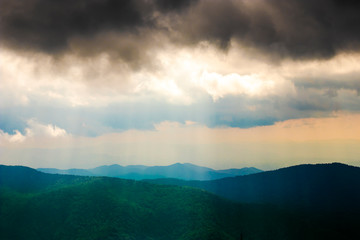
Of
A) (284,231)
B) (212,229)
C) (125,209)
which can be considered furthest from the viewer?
(125,209)

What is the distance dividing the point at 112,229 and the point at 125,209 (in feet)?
81.8

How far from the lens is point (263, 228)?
599 feet

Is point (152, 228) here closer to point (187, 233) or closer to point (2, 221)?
point (187, 233)

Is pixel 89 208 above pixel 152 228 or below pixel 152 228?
above

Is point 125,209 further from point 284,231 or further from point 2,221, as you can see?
point 284,231

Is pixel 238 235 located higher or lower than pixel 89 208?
lower

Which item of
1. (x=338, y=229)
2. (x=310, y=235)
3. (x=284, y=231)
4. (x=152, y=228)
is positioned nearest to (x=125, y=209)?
(x=152, y=228)

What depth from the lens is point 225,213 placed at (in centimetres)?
19212

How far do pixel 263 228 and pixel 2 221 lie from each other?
546 ft

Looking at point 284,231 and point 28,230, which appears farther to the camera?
point 284,231

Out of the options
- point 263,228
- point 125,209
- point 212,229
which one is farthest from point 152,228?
point 263,228

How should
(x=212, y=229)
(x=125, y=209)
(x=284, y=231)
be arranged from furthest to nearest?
(x=125, y=209) < (x=284, y=231) < (x=212, y=229)

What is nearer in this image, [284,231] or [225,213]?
[284,231]

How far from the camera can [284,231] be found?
180250 mm
